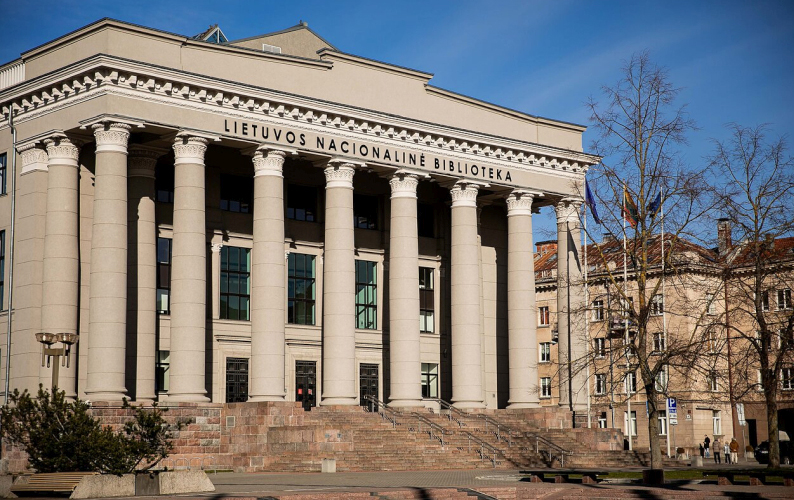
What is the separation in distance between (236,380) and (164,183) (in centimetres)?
944

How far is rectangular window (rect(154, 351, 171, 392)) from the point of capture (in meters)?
47.5

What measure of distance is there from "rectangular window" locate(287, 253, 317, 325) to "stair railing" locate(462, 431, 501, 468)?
10.2 meters

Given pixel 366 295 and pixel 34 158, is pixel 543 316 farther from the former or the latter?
pixel 34 158

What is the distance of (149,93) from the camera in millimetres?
43406

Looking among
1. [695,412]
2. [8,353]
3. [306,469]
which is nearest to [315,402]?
[306,469]

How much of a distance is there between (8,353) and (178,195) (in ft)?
30.9

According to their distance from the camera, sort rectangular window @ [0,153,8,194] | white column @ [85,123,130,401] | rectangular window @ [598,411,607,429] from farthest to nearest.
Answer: rectangular window @ [598,411,607,429], rectangular window @ [0,153,8,194], white column @ [85,123,130,401]

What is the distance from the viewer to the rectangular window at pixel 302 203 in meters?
53.2

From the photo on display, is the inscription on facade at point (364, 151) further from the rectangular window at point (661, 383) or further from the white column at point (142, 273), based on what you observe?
the rectangular window at point (661, 383)

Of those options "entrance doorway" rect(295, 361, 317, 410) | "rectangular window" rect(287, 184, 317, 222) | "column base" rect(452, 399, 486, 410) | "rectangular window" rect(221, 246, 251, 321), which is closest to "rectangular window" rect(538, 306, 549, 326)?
"column base" rect(452, 399, 486, 410)

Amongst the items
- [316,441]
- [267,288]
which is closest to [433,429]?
[316,441]

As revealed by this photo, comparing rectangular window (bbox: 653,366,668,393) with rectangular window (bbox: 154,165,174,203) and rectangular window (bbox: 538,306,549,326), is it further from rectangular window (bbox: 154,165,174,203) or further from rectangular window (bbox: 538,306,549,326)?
rectangular window (bbox: 538,306,549,326)

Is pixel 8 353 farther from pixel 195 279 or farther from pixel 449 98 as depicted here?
pixel 449 98

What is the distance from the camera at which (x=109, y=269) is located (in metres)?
41.8
